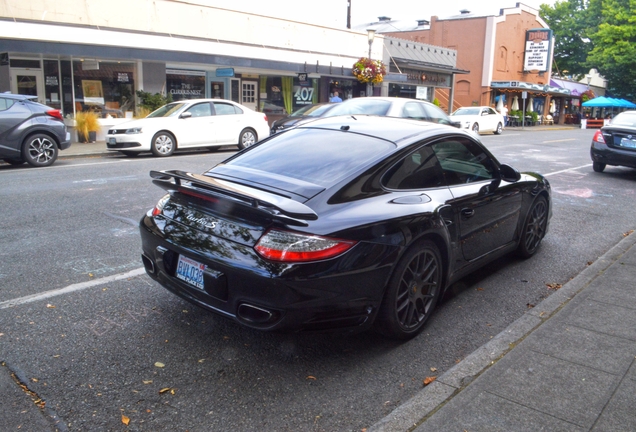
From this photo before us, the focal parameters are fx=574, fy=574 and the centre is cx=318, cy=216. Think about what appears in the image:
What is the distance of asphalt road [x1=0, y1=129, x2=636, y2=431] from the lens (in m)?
3.16

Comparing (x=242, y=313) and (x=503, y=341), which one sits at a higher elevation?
(x=242, y=313)

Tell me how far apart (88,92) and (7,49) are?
11.3 feet

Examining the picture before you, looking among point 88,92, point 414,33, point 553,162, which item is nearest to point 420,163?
point 553,162

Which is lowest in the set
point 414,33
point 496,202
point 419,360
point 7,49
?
point 419,360

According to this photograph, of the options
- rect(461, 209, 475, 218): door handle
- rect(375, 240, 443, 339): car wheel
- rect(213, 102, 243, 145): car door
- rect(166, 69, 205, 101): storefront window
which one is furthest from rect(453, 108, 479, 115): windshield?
rect(375, 240, 443, 339): car wheel

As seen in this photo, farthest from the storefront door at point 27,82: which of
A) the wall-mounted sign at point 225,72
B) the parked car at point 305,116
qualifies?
the parked car at point 305,116

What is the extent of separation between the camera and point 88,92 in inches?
750

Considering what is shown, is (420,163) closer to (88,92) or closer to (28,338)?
(28,338)

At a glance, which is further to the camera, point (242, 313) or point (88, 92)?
point (88, 92)

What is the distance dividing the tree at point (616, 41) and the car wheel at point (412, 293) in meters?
57.1

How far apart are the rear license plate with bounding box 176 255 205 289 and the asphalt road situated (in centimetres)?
48

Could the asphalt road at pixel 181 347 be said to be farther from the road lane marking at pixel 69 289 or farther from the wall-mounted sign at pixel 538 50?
the wall-mounted sign at pixel 538 50

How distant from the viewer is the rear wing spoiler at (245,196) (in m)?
3.37

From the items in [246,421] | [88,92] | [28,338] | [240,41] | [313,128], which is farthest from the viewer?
[240,41]
